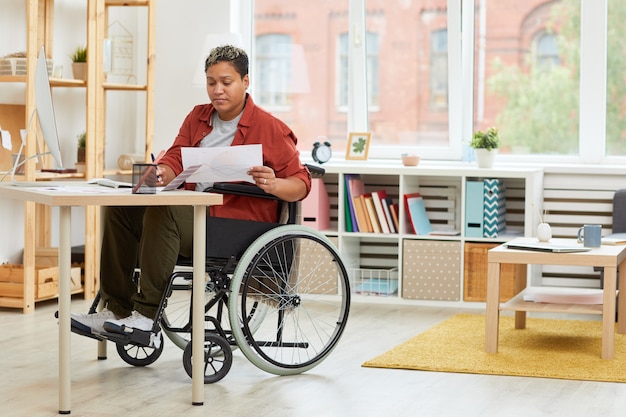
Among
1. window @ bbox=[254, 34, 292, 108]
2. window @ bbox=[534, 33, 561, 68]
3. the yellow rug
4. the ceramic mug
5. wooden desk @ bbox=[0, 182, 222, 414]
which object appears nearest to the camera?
wooden desk @ bbox=[0, 182, 222, 414]

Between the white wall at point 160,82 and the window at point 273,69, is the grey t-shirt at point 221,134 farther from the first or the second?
the window at point 273,69

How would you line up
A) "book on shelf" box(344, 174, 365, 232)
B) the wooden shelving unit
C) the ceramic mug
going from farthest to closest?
"book on shelf" box(344, 174, 365, 232), the wooden shelving unit, the ceramic mug

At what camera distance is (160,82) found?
19.3 feet

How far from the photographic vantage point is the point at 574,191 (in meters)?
5.30

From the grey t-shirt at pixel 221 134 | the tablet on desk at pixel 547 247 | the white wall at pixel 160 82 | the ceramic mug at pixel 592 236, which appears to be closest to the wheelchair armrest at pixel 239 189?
the grey t-shirt at pixel 221 134

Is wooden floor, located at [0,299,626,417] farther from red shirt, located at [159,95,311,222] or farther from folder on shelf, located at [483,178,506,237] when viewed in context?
folder on shelf, located at [483,178,506,237]

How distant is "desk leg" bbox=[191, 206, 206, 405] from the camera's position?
2986mm

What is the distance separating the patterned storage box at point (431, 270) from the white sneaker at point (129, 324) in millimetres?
2246

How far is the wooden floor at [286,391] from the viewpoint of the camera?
295 cm

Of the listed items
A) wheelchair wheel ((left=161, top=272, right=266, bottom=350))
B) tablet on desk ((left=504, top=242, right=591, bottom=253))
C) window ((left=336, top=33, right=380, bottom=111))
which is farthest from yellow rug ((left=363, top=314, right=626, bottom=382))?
window ((left=336, top=33, right=380, bottom=111))

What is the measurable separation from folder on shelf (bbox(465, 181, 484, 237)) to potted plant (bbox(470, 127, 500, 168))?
0.55 ft

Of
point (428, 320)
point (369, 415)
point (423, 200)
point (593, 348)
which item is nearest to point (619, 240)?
point (593, 348)

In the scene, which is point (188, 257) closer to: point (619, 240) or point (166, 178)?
point (166, 178)

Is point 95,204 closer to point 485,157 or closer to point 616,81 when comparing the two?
point 485,157
